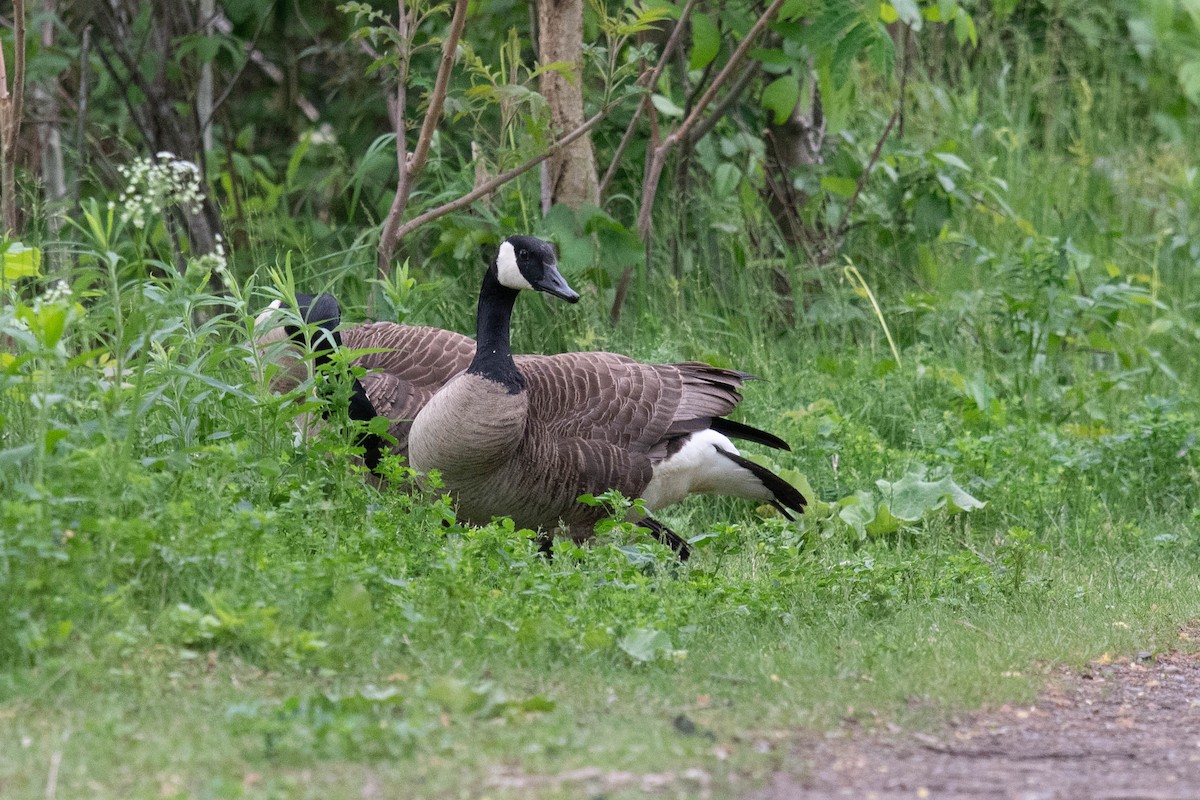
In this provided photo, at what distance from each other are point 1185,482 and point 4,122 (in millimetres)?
5315

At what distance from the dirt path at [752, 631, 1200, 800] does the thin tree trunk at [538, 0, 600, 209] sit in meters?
3.95

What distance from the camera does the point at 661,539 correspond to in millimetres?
5820

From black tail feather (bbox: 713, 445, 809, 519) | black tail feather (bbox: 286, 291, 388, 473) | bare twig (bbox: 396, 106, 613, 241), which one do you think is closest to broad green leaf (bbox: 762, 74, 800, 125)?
bare twig (bbox: 396, 106, 613, 241)

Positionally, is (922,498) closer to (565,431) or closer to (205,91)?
(565,431)

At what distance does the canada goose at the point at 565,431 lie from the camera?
5418mm

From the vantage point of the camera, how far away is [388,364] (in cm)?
583

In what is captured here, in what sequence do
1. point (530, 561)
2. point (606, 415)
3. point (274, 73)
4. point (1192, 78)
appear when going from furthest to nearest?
point (274, 73) < point (1192, 78) < point (606, 415) < point (530, 561)

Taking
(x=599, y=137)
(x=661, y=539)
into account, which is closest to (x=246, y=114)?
(x=599, y=137)

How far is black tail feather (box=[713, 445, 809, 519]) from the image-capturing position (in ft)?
20.0

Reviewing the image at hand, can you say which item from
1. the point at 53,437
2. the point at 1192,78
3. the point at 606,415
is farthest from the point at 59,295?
the point at 1192,78

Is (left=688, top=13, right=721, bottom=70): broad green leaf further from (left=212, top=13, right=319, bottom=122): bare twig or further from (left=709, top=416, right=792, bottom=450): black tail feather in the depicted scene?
(left=212, top=13, right=319, bottom=122): bare twig

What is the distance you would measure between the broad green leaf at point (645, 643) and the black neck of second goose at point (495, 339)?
65.5 inches

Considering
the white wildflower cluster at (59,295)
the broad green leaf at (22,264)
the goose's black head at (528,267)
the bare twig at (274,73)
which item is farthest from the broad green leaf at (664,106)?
the white wildflower cluster at (59,295)

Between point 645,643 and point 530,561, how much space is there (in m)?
0.60
